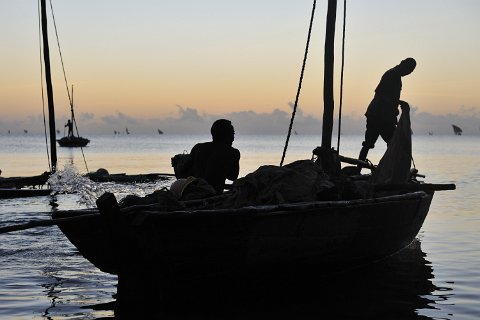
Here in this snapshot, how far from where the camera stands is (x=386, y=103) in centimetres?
1496

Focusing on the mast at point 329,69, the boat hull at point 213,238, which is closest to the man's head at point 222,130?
the boat hull at point 213,238

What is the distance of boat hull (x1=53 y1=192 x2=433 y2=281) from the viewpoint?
7.77 meters

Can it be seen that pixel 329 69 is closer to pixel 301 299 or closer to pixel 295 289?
pixel 295 289

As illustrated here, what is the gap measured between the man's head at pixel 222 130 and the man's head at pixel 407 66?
6351mm

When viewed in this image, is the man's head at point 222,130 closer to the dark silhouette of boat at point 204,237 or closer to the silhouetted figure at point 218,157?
the silhouetted figure at point 218,157

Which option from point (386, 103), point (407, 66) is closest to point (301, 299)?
point (386, 103)

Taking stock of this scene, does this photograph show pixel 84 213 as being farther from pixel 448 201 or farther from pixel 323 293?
pixel 448 201

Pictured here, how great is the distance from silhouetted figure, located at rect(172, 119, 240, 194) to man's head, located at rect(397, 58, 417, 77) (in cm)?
632

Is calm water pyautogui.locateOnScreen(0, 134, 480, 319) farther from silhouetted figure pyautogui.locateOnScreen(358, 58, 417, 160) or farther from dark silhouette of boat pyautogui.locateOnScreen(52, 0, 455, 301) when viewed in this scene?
silhouetted figure pyautogui.locateOnScreen(358, 58, 417, 160)

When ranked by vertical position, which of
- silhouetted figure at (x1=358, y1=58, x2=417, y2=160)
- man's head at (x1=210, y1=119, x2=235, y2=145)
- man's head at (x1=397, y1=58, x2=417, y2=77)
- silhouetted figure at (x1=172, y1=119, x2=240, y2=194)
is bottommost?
silhouetted figure at (x1=172, y1=119, x2=240, y2=194)

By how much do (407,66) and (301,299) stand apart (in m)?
7.37

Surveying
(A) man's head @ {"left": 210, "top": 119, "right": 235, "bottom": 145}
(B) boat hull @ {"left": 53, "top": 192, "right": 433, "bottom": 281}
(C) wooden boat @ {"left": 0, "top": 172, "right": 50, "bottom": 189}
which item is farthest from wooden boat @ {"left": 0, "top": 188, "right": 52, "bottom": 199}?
(B) boat hull @ {"left": 53, "top": 192, "right": 433, "bottom": 281}

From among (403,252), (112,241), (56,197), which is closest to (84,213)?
(112,241)

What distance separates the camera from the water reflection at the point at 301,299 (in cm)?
840
